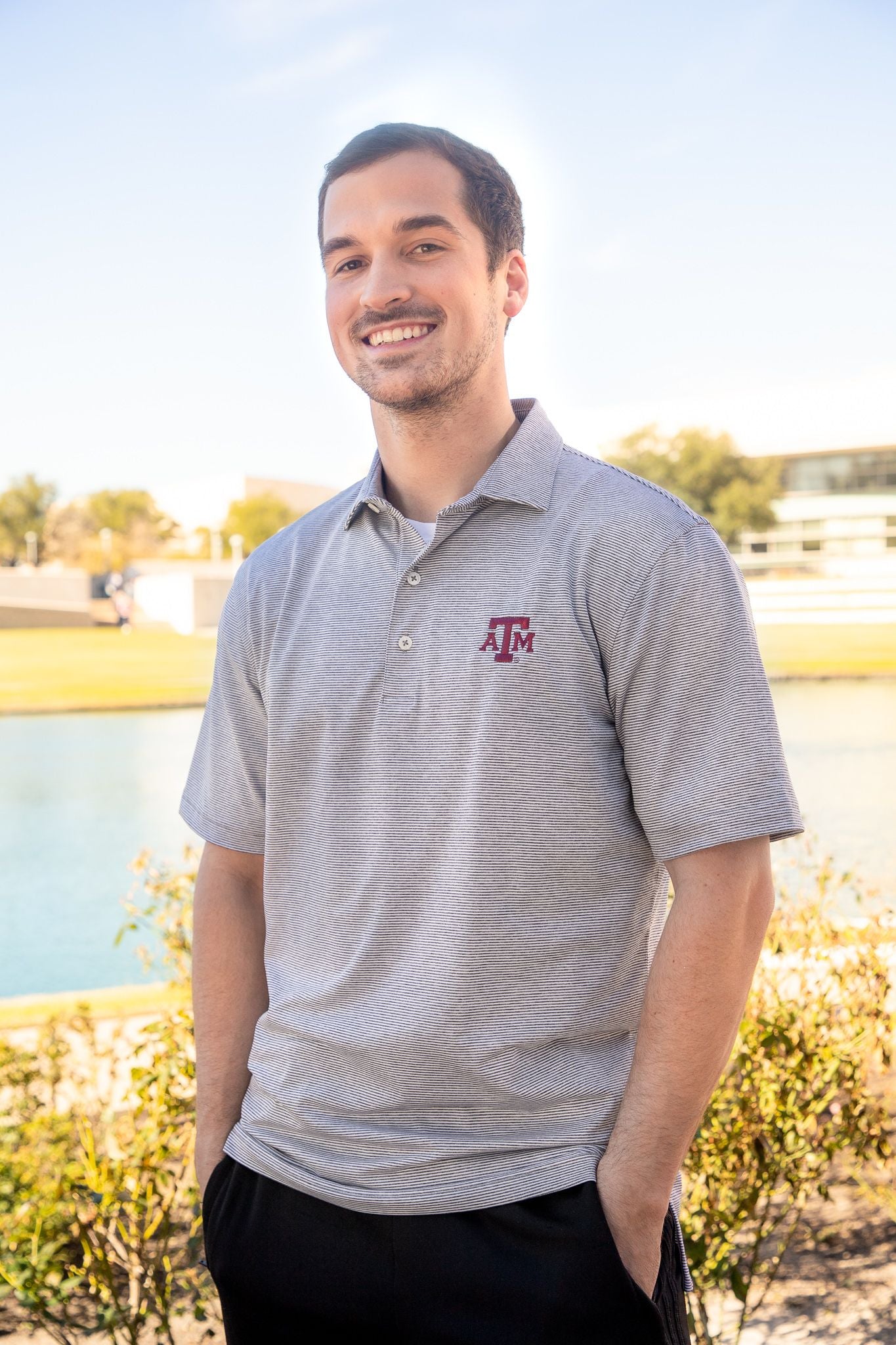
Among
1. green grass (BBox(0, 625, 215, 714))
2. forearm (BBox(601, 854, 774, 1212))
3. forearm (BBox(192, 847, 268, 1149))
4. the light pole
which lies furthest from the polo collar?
the light pole

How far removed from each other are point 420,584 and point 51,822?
44.4ft

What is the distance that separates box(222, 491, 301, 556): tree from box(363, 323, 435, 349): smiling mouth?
146 ft

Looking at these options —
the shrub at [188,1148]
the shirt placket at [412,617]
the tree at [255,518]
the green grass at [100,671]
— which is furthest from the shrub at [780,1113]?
the tree at [255,518]

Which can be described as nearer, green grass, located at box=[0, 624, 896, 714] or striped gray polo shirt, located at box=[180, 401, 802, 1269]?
striped gray polo shirt, located at box=[180, 401, 802, 1269]

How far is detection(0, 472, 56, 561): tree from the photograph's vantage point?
4547 cm

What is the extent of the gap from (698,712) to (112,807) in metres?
13.6

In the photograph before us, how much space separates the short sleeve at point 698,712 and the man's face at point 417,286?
34 centimetres

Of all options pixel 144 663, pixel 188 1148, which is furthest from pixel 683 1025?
pixel 144 663

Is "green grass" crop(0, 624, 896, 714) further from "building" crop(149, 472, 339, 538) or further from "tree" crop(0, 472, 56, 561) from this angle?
"building" crop(149, 472, 339, 538)

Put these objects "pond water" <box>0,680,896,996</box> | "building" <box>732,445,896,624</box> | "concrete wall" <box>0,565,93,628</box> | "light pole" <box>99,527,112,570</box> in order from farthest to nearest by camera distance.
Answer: "light pole" <box>99,527,112,570</box>, "building" <box>732,445,896,624</box>, "concrete wall" <box>0,565,93,628</box>, "pond water" <box>0,680,896,996</box>

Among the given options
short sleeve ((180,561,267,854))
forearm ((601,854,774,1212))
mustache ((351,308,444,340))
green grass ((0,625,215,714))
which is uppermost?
mustache ((351,308,444,340))

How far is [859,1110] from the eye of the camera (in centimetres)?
217

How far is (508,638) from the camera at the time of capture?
1.15 meters

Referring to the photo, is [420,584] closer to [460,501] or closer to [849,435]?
[460,501]
